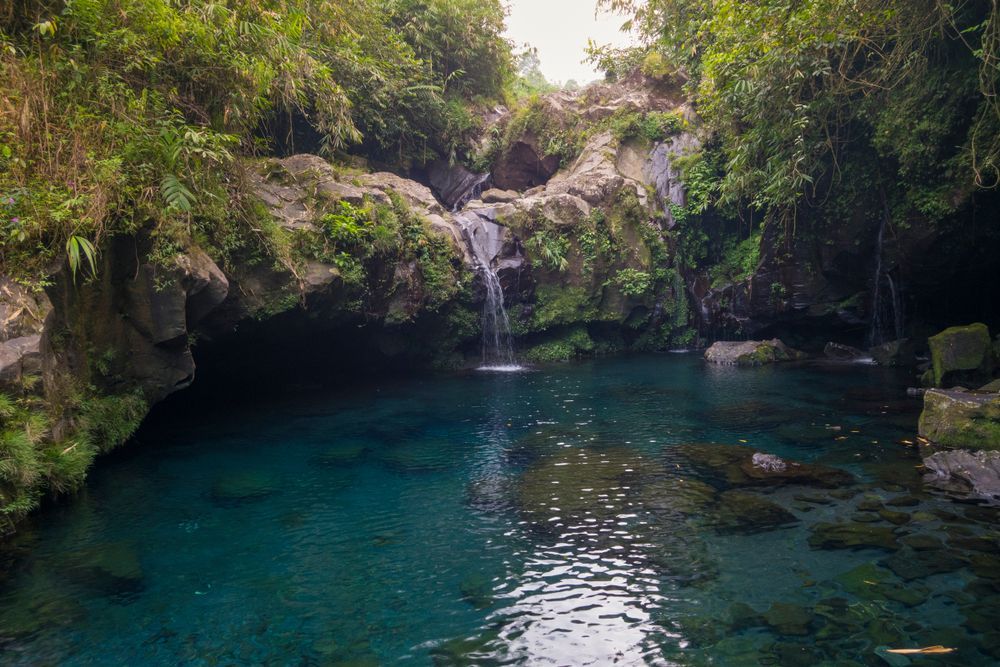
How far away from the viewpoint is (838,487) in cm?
720

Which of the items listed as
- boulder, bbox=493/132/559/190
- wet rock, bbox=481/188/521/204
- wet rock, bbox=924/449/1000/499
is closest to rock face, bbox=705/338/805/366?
wet rock, bbox=481/188/521/204

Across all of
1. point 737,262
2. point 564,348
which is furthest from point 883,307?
point 564,348

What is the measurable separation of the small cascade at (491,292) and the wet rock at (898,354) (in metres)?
10.1

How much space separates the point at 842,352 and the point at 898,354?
2006mm

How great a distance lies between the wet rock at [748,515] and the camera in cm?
624

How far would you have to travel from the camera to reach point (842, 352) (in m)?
17.7

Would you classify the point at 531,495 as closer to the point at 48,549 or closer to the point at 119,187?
the point at 48,549

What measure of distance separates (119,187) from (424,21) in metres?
17.4

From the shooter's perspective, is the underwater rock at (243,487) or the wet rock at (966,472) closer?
the wet rock at (966,472)

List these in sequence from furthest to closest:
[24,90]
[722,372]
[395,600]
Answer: [722,372], [24,90], [395,600]

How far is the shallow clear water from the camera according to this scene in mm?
Answer: 4484

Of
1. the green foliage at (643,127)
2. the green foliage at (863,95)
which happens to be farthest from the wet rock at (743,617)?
the green foliage at (643,127)

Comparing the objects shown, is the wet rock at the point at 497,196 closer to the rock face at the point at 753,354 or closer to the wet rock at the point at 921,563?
the rock face at the point at 753,354

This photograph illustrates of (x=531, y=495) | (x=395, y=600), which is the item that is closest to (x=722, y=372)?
(x=531, y=495)
